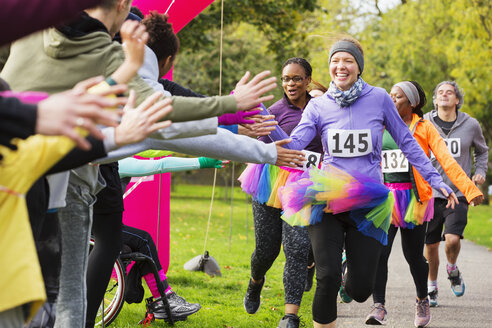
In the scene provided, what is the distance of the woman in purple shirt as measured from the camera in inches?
201

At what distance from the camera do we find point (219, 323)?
647 centimetres

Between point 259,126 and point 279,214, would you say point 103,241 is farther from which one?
point 279,214

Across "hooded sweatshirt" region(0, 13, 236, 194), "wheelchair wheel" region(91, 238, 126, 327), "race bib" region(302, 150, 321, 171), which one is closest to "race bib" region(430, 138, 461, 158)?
"race bib" region(302, 150, 321, 171)

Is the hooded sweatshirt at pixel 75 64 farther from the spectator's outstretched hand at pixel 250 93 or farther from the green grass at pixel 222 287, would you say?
the green grass at pixel 222 287

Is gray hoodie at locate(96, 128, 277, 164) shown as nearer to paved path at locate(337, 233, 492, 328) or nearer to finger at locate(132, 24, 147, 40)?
finger at locate(132, 24, 147, 40)

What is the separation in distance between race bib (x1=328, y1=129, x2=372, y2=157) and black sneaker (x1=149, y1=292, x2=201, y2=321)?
1.92 m

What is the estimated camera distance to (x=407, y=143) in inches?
219

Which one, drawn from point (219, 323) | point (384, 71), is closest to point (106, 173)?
point (219, 323)

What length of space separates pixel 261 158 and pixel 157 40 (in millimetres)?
848

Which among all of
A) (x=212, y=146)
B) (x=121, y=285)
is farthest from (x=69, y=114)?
(x=121, y=285)

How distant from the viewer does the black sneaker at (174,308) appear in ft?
20.1

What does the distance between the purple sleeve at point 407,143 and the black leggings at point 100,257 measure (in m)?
2.09

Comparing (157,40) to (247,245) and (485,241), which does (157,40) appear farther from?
(485,241)

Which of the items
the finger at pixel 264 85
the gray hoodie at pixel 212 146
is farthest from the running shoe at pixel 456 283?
the finger at pixel 264 85
